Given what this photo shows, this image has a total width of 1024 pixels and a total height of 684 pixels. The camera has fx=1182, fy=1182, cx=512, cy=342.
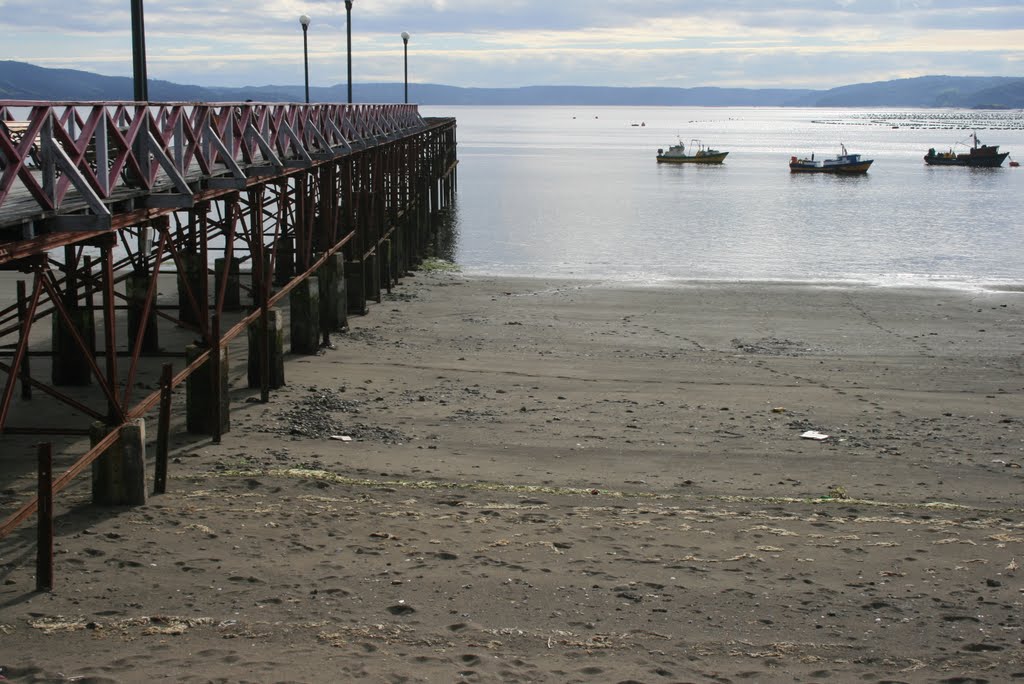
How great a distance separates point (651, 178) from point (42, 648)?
86.7 meters

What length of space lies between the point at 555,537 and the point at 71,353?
8.28 metres

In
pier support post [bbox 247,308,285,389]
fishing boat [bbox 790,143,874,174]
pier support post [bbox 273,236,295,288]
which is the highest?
fishing boat [bbox 790,143,874,174]

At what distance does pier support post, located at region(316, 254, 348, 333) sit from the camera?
20.5m

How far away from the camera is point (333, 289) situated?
2055 centimetres

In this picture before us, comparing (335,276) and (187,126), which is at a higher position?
(187,126)

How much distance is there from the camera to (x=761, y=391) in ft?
56.7

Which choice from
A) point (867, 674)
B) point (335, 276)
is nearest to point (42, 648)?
point (867, 674)

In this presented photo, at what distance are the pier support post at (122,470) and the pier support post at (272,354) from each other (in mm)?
5054

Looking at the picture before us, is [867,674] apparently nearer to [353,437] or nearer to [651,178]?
[353,437]

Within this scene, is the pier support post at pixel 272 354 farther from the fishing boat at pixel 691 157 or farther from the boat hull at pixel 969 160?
the boat hull at pixel 969 160

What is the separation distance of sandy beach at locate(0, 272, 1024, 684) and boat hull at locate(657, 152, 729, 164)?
91044 millimetres

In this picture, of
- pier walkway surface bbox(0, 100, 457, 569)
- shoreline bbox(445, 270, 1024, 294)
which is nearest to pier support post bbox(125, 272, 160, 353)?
pier walkway surface bbox(0, 100, 457, 569)

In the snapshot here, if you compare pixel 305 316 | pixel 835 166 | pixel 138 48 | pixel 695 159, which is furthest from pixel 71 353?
pixel 695 159

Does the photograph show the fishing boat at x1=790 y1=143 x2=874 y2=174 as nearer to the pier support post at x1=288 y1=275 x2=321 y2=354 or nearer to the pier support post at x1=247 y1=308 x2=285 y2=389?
the pier support post at x1=288 y1=275 x2=321 y2=354
